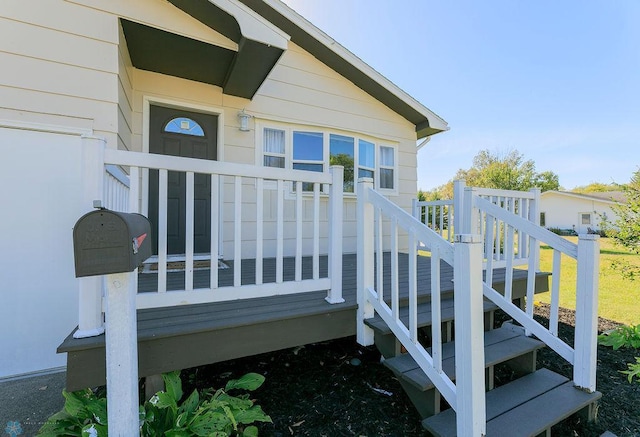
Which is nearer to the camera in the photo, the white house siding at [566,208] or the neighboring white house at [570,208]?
Answer: the neighboring white house at [570,208]

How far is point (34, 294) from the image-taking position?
7.90ft

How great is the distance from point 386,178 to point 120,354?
16.3 feet

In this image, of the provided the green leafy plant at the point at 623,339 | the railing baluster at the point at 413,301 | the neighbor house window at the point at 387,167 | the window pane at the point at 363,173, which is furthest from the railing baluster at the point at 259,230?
the neighbor house window at the point at 387,167

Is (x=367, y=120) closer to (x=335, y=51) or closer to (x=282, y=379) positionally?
(x=335, y=51)

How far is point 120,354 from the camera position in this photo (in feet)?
4.17

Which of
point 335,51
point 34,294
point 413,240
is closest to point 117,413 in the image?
point 413,240

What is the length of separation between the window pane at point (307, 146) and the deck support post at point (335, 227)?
265 centimetres

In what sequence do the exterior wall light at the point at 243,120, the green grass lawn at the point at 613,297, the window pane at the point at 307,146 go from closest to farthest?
the exterior wall light at the point at 243,120
the green grass lawn at the point at 613,297
the window pane at the point at 307,146

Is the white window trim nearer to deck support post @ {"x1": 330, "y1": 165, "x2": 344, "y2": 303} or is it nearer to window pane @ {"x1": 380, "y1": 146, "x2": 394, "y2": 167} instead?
window pane @ {"x1": 380, "y1": 146, "x2": 394, "y2": 167}

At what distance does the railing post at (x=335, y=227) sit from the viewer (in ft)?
6.98

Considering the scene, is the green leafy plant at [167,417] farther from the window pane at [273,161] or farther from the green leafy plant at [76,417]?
the window pane at [273,161]

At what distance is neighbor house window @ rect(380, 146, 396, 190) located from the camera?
5492 mm

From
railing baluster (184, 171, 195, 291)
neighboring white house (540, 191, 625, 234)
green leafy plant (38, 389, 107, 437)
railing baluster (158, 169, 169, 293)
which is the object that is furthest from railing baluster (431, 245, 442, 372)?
neighboring white house (540, 191, 625, 234)

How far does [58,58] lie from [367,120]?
419 centimetres
